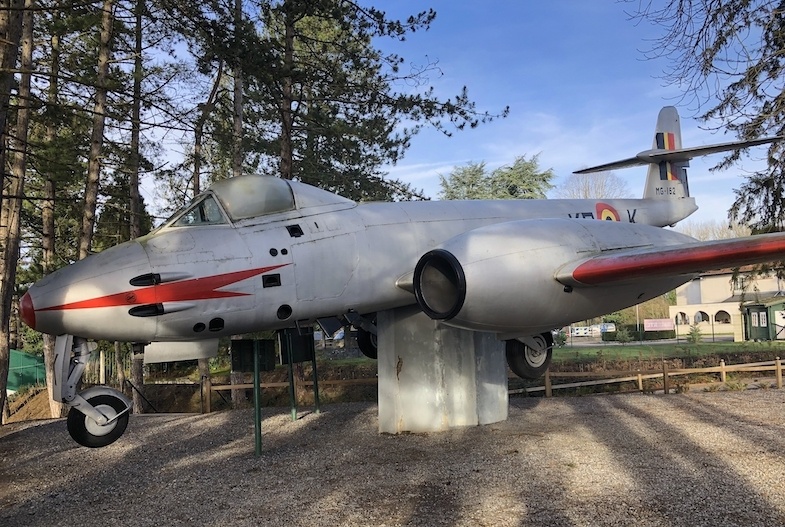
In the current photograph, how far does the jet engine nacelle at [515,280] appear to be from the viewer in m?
6.45

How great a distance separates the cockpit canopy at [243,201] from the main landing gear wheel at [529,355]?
185 inches

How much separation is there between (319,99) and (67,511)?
38.4 feet

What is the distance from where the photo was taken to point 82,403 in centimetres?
569

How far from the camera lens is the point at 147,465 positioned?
8.38 metres

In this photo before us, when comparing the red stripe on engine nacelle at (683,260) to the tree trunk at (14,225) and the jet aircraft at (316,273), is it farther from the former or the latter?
the tree trunk at (14,225)

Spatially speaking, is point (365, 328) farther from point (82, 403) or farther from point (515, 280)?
point (82, 403)

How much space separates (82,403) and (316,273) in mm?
2764

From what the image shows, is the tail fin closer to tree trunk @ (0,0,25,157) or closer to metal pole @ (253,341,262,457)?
metal pole @ (253,341,262,457)

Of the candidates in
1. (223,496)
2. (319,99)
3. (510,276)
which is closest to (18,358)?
(319,99)

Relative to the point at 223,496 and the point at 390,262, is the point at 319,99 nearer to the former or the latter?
the point at 390,262

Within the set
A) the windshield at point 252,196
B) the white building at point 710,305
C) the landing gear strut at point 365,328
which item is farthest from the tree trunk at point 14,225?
the white building at point 710,305

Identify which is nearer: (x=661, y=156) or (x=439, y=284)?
(x=439, y=284)

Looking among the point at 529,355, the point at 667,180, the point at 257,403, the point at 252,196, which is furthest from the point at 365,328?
the point at 667,180

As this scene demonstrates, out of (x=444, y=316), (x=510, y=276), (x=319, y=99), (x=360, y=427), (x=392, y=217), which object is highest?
(x=319, y=99)
